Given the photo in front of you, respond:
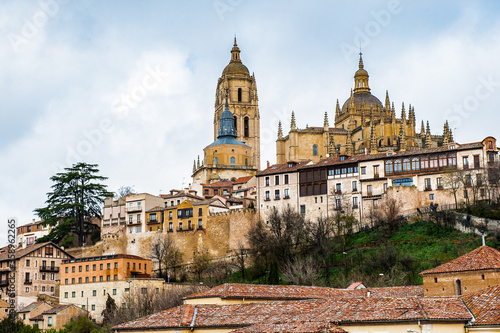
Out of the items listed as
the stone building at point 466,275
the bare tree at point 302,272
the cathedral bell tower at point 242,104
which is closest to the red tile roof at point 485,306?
the stone building at point 466,275

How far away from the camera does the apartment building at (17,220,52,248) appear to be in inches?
3824

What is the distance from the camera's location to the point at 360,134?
96.9m

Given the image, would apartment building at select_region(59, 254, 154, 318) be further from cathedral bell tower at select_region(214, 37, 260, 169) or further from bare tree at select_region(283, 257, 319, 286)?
cathedral bell tower at select_region(214, 37, 260, 169)

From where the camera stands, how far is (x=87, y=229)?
87688 millimetres

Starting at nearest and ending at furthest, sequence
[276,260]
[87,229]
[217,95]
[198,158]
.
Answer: [276,260], [87,229], [198,158], [217,95]

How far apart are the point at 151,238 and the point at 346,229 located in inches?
850

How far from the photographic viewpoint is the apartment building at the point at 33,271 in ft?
246

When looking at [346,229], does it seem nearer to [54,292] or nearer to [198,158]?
[54,292]

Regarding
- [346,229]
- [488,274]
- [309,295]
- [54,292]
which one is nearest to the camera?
[488,274]

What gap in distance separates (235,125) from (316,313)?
9403cm

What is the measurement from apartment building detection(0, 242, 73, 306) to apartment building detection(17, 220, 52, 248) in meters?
16.9

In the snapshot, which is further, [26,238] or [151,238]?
[26,238]

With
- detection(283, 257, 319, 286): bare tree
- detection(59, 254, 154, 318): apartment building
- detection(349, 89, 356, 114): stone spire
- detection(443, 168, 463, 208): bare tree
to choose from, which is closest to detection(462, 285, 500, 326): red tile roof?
detection(283, 257, 319, 286): bare tree

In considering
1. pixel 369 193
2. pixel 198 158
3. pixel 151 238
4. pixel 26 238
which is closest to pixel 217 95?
pixel 198 158
